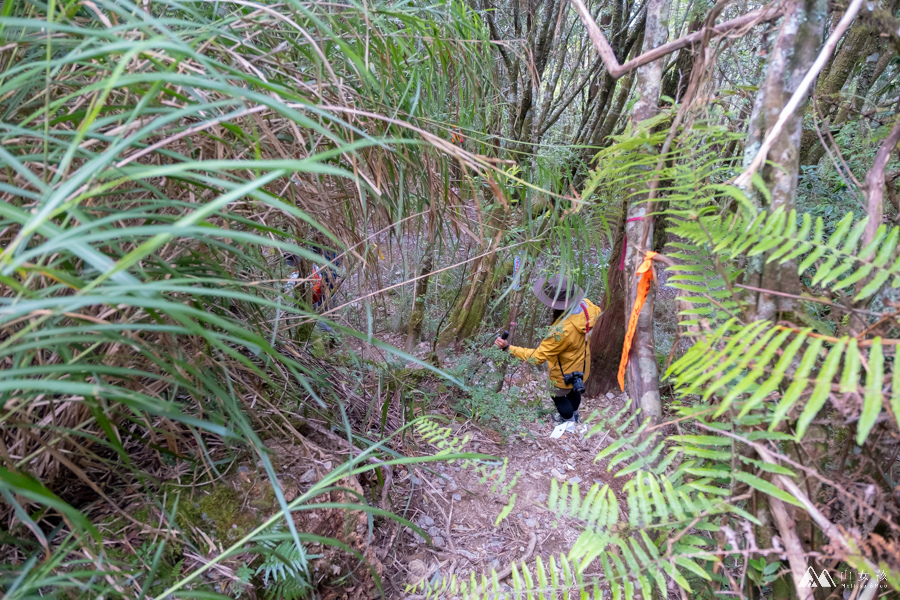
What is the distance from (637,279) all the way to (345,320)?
3.28 feet

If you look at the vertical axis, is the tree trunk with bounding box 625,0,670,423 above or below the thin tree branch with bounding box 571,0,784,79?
Result: below

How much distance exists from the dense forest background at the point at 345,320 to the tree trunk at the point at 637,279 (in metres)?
0.01

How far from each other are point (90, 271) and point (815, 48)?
61.0 inches

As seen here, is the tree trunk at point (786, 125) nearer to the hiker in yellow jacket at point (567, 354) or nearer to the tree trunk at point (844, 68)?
the hiker in yellow jacket at point (567, 354)

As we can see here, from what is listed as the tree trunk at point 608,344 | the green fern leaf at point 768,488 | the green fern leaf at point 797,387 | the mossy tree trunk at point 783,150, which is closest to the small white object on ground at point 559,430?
the tree trunk at point 608,344

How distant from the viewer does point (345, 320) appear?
1.58m

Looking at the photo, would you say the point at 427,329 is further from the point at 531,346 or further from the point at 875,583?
the point at 875,583

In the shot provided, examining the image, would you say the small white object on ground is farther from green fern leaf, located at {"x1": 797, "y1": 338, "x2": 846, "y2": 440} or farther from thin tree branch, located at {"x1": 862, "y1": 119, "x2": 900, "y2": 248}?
green fern leaf, located at {"x1": 797, "y1": 338, "x2": 846, "y2": 440}

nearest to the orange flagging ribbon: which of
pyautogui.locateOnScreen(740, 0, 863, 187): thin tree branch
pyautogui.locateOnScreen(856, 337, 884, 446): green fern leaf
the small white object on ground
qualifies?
pyautogui.locateOnScreen(740, 0, 863, 187): thin tree branch

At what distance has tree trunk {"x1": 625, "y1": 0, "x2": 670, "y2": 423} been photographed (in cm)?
128

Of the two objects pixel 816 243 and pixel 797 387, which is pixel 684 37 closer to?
pixel 816 243

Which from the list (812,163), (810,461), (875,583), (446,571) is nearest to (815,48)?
(810,461)

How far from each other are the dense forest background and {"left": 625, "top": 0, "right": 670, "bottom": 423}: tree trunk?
0.4 inches

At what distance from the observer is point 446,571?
1.74 metres
